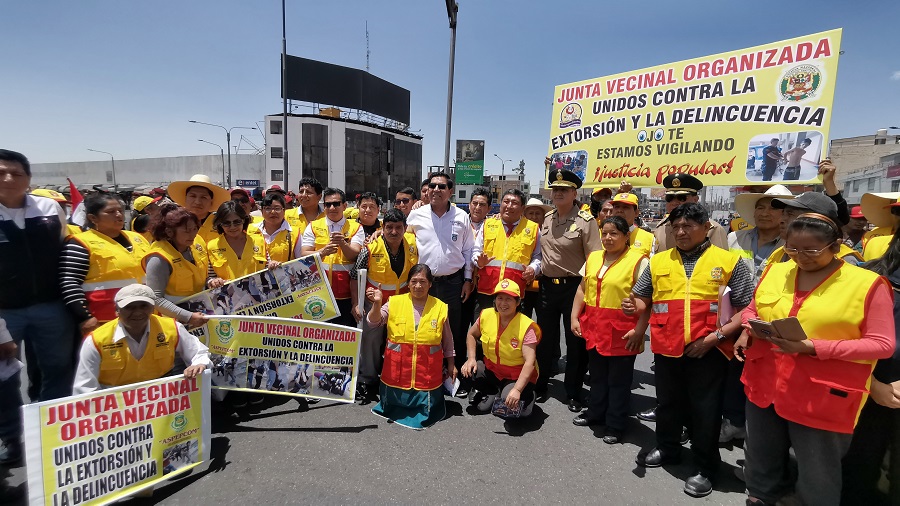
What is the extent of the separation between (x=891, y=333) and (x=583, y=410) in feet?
8.16

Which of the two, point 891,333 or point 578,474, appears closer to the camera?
point 891,333

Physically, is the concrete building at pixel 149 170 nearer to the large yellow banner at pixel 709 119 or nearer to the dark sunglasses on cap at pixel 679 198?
the large yellow banner at pixel 709 119

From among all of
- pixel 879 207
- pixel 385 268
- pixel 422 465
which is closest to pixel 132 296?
pixel 385 268

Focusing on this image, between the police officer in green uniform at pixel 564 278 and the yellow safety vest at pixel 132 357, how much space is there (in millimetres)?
3303

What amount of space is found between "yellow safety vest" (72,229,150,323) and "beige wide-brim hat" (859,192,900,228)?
17.7 ft

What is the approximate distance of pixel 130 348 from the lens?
2.72m

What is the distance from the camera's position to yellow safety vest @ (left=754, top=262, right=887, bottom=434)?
200 centimetres

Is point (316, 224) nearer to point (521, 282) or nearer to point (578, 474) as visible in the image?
point (521, 282)

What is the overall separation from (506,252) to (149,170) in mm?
83986

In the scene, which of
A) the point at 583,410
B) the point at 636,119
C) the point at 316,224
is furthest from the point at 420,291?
the point at 636,119

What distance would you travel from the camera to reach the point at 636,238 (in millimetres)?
4168

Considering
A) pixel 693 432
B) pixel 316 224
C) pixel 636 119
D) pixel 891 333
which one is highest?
pixel 636 119

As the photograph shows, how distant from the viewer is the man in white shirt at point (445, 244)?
4.38 meters

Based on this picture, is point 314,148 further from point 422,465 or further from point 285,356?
point 422,465
